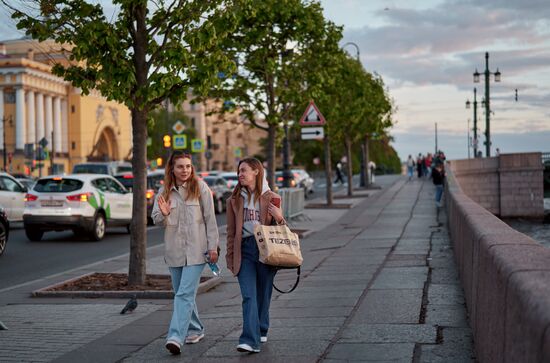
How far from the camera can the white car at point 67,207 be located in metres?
22.6

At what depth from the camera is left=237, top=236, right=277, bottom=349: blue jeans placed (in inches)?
295

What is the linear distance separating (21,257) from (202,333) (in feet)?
37.4

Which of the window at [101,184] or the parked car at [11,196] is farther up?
the window at [101,184]

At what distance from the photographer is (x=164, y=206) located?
7785 millimetres

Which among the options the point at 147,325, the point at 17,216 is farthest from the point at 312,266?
the point at 17,216

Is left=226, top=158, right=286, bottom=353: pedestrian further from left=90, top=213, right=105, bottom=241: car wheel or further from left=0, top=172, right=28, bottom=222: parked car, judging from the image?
left=0, top=172, right=28, bottom=222: parked car

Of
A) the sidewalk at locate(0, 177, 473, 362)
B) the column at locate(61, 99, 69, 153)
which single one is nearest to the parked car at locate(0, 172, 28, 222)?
the sidewalk at locate(0, 177, 473, 362)

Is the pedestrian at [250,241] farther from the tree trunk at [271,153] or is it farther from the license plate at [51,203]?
the tree trunk at [271,153]

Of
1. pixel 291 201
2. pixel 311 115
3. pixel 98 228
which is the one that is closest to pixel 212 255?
pixel 98 228

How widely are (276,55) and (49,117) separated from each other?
91.4m

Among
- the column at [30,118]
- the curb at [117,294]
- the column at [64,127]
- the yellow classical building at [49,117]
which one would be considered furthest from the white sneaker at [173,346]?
the column at [64,127]

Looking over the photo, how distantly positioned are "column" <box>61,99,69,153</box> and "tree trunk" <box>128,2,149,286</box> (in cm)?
10667

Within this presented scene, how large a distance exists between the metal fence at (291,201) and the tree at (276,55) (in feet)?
7.30

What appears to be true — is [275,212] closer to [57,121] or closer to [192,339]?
[192,339]
